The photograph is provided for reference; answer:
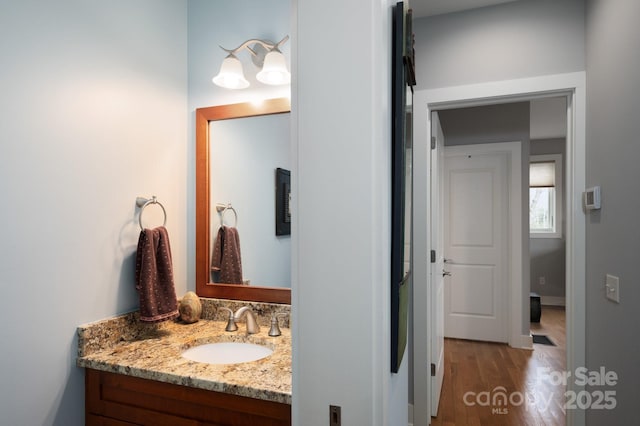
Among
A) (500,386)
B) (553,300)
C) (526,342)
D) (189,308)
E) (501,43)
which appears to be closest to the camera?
(189,308)

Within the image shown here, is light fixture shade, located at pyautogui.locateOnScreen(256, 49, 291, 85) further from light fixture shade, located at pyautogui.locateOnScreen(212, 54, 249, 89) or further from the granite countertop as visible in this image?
the granite countertop

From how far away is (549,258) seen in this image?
5594mm

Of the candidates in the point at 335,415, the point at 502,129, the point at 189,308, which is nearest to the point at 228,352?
the point at 189,308

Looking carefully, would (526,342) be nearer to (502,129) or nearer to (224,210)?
(502,129)

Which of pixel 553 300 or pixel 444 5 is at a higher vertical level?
pixel 444 5

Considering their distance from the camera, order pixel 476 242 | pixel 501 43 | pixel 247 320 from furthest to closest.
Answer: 1. pixel 476 242
2. pixel 501 43
3. pixel 247 320

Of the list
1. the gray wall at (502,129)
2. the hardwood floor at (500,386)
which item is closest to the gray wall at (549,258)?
the hardwood floor at (500,386)

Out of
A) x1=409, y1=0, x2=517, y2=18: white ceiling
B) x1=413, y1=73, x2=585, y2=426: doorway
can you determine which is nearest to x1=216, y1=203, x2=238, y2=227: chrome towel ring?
x1=413, y1=73, x2=585, y2=426: doorway

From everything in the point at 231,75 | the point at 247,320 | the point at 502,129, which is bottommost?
the point at 247,320

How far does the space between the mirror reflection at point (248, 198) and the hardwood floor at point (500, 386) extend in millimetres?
1627

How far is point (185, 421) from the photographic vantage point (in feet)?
4.28

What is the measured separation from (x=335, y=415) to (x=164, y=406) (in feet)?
2.74

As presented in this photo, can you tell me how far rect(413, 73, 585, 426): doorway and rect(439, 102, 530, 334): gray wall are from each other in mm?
1877

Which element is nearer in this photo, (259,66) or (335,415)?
(335,415)
